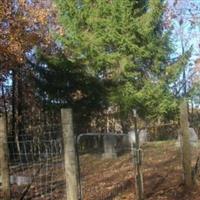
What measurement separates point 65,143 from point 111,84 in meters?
22.6

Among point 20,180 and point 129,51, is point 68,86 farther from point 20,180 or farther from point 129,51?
point 20,180

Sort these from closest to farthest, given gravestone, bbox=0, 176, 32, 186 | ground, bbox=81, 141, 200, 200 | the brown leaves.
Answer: ground, bbox=81, 141, 200, 200, gravestone, bbox=0, 176, 32, 186, the brown leaves

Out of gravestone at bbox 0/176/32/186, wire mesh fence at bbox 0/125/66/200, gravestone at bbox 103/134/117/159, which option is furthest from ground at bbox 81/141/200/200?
gravestone at bbox 0/176/32/186

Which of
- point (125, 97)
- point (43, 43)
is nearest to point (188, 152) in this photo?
point (125, 97)

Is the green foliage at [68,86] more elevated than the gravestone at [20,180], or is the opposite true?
the green foliage at [68,86]

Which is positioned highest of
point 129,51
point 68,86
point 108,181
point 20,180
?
point 129,51

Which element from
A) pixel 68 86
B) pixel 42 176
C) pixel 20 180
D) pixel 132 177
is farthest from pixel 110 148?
pixel 68 86

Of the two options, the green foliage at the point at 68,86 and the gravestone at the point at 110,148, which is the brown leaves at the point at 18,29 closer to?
the green foliage at the point at 68,86

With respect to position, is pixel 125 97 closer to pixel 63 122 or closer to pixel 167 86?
pixel 167 86

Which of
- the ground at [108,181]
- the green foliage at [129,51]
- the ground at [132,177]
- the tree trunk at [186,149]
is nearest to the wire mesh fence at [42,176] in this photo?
the ground at [108,181]

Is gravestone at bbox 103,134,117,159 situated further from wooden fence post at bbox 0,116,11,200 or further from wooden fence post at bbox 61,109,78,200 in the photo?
wooden fence post at bbox 61,109,78,200

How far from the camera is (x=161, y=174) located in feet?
42.8

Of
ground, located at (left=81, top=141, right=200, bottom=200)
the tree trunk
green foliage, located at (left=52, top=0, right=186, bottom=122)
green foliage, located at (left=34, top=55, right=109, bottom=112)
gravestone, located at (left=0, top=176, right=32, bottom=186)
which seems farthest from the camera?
green foliage, located at (left=52, top=0, right=186, bottom=122)

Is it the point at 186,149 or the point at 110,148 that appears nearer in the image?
the point at 186,149
